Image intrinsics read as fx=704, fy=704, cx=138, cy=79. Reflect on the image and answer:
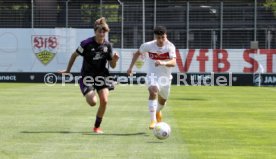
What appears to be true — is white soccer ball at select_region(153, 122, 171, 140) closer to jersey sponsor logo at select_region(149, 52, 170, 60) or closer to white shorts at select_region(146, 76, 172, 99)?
white shorts at select_region(146, 76, 172, 99)

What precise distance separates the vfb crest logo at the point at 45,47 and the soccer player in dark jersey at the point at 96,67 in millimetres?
29583

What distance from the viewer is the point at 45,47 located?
42750mm

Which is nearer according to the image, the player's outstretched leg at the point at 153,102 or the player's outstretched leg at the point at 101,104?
the player's outstretched leg at the point at 101,104

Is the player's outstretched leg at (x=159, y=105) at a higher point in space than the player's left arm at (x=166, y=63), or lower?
lower

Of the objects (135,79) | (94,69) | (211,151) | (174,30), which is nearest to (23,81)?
(135,79)

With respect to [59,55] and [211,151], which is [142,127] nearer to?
[211,151]

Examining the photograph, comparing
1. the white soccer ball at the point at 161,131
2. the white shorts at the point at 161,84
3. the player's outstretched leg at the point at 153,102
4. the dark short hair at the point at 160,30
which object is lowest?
the white soccer ball at the point at 161,131

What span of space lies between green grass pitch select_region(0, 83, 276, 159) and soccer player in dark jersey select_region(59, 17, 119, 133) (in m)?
0.59

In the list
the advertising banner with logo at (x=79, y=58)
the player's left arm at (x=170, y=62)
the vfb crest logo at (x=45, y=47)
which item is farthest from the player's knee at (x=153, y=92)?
the vfb crest logo at (x=45, y=47)

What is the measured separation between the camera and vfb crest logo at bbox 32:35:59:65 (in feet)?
140

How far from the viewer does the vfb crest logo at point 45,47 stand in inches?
1678

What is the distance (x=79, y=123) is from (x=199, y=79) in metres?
26.4

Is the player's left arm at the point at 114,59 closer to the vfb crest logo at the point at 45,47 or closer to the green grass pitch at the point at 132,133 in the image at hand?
the green grass pitch at the point at 132,133

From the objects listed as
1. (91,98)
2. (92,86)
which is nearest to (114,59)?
(92,86)
